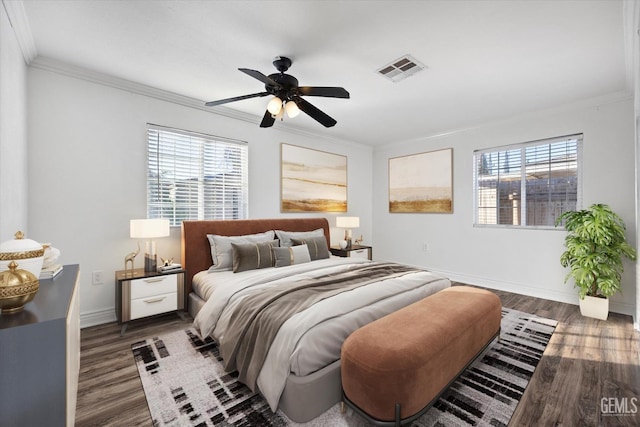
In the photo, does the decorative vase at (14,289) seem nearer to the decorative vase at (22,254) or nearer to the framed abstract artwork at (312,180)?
the decorative vase at (22,254)

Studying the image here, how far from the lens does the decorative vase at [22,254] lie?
1.29 metres

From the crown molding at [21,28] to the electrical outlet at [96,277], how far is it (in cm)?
211

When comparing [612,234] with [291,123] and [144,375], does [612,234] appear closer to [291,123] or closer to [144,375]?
[291,123]

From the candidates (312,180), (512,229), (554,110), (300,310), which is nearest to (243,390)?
(300,310)

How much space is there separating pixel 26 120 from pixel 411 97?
4.05 metres

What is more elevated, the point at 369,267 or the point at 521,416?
the point at 369,267

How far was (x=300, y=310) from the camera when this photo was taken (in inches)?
76.4

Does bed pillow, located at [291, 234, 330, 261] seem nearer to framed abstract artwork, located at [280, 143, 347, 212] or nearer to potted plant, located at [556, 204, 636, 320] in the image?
framed abstract artwork, located at [280, 143, 347, 212]

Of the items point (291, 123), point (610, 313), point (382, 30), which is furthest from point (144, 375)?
point (610, 313)

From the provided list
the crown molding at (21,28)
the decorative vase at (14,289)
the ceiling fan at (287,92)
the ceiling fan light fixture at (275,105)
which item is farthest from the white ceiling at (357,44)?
the decorative vase at (14,289)

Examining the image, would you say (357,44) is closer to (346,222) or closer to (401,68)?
(401,68)

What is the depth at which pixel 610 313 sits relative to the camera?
3385 millimetres

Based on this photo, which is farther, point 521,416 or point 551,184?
point 551,184

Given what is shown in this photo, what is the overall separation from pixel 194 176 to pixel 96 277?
5.14 feet
